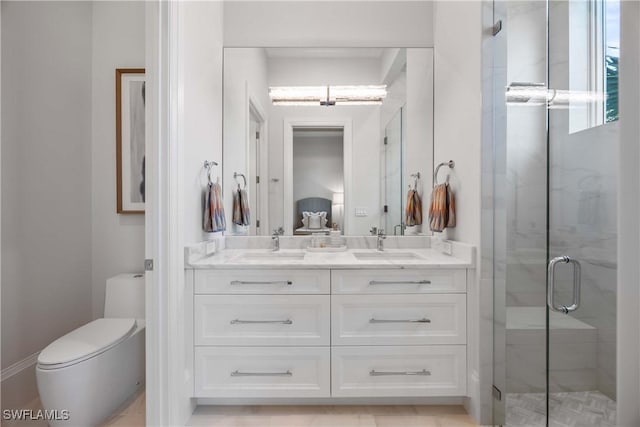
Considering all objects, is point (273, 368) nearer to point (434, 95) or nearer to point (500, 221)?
point (500, 221)

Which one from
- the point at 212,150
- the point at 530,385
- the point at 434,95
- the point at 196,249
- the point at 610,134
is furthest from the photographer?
the point at 434,95

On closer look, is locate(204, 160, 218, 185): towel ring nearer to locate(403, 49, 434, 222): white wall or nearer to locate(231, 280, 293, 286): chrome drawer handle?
locate(231, 280, 293, 286): chrome drawer handle

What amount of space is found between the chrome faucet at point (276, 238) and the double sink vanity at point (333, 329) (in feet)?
1.95

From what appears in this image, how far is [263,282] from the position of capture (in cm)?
171

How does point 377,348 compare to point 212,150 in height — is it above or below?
below

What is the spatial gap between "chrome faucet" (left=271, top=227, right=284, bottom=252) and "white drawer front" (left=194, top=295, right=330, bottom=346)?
0.62 meters

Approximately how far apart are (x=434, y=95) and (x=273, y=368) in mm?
2017

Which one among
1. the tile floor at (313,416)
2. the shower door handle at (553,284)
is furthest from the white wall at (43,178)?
the shower door handle at (553,284)

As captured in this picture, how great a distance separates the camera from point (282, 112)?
2344 millimetres

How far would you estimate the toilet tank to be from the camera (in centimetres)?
202

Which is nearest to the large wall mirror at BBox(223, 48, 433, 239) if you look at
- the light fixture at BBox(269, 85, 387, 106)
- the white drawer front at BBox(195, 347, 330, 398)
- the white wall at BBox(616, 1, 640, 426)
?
the light fixture at BBox(269, 85, 387, 106)

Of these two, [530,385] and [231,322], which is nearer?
[530,385]

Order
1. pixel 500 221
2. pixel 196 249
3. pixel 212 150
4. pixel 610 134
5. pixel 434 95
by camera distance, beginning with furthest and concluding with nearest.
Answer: pixel 434 95
pixel 212 150
pixel 196 249
pixel 500 221
pixel 610 134

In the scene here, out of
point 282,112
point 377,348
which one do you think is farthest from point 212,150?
point 377,348
